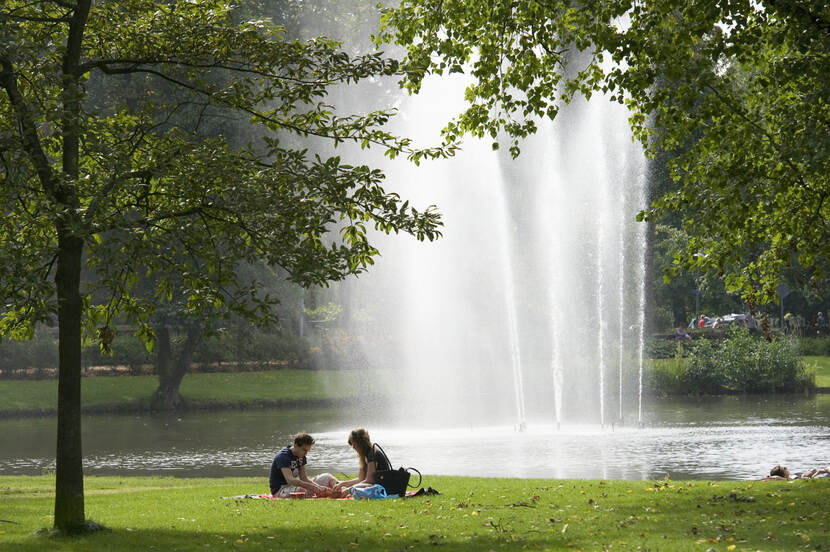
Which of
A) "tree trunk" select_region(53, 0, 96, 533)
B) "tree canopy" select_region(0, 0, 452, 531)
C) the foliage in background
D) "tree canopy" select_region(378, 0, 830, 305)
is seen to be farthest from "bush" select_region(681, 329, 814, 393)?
"tree trunk" select_region(53, 0, 96, 533)

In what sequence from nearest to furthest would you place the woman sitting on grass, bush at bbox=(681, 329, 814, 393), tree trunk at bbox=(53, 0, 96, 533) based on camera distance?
tree trunk at bbox=(53, 0, 96, 533), the woman sitting on grass, bush at bbox=(681, 329, 814, 393)

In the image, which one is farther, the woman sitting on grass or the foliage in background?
the foliage in background

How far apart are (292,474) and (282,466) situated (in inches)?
6.9

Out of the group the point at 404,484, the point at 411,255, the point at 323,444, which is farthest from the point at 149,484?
the point at 411,255

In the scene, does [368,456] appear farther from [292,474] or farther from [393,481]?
[292,474]

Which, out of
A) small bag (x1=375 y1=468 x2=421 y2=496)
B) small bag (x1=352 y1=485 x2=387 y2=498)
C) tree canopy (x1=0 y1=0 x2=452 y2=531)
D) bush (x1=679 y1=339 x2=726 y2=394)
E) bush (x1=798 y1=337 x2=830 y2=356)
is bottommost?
small bag (x1=352 y1=485 x2=387 y2=498)

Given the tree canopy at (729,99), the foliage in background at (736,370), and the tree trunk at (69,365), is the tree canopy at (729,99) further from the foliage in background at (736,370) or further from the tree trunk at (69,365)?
the foliage in background at (736,370)

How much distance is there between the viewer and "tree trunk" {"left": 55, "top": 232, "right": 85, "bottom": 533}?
10125 millimetres

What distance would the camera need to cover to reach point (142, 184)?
992 cm

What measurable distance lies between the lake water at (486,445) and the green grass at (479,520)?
4.70 m

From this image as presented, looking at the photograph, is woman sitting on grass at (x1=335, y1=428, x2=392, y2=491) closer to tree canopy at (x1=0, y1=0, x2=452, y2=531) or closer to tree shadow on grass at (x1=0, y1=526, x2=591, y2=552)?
tree shadow on grass at (x1=0, y1=526, x2=591, y2=552)

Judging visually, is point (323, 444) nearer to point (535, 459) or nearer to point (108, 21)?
point (535, 459)

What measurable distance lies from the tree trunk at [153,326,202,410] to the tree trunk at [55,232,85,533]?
26.2m

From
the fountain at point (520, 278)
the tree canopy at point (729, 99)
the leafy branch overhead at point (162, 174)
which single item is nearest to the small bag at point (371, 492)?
the leafy branch overhead at point (162, 174)
